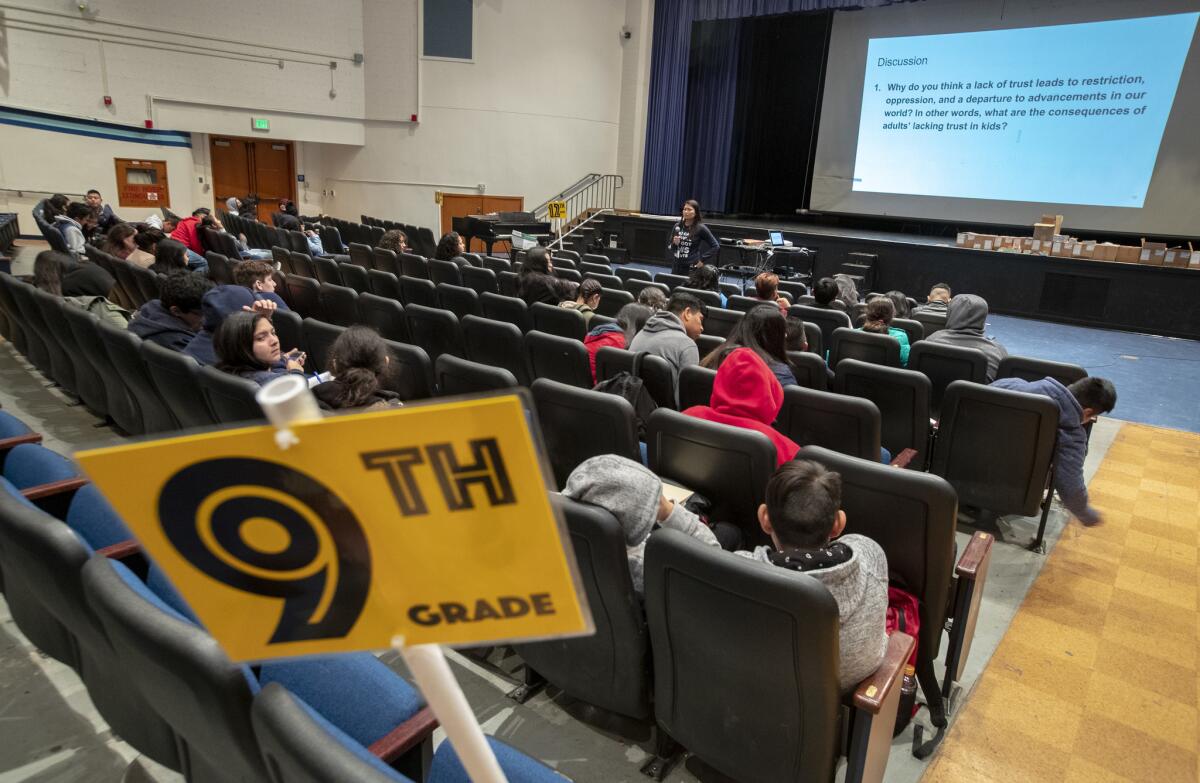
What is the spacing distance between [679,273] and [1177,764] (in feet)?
24.1

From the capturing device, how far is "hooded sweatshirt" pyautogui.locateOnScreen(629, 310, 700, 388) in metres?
3.60

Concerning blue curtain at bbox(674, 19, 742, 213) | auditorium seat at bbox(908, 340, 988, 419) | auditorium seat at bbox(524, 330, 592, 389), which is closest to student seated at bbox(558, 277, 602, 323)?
auditorium seat at bbox(524, 330, 592, 389)

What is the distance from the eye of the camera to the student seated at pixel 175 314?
11.6 feet

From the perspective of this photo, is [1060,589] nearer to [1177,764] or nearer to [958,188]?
[1177,764]

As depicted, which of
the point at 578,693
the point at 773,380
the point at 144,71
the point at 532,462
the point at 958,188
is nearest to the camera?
the point at 532,462

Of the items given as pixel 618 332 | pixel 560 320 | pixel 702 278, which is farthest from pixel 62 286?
pixel 702 278

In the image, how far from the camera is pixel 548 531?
23.0 inches

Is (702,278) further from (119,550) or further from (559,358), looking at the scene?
(119,550)

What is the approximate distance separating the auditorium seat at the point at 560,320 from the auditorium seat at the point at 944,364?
197cm

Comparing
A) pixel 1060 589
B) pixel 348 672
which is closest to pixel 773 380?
pixel 1060 589

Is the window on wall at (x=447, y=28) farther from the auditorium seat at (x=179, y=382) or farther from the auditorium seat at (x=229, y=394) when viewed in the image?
the auditorium seat at (x=229, y=394)

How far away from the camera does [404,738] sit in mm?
1247

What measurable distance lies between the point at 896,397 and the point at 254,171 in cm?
1538

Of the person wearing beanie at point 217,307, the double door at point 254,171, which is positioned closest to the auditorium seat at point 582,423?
the person wearing beanie at point 217,307
